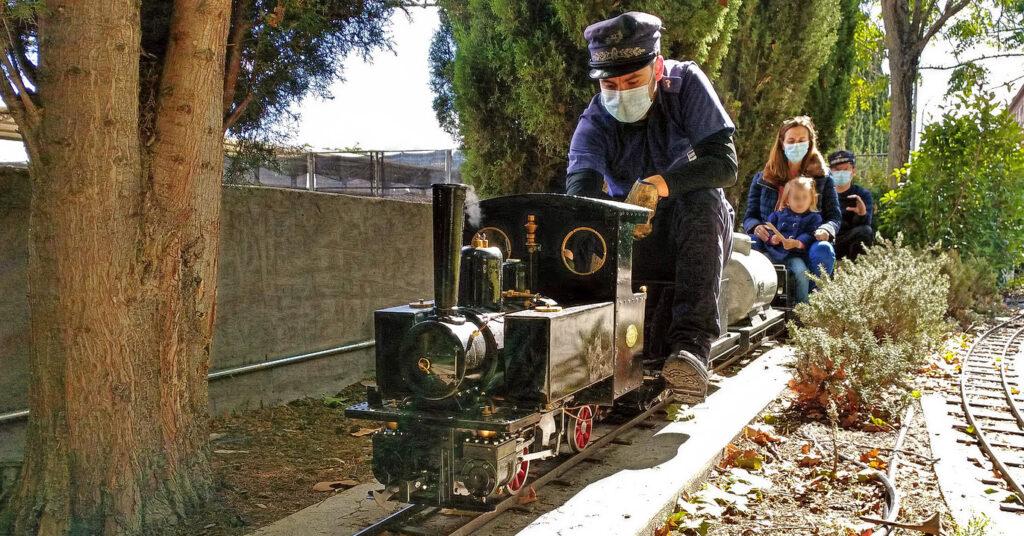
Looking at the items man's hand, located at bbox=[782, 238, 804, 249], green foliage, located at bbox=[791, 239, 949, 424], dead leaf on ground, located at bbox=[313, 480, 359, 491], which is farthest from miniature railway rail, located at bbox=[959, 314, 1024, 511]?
dead leaf on ground, located at bbox=[313, 480, 359, 491]

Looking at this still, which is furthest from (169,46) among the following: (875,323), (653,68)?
(875,323)

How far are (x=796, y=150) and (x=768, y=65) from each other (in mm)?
3396

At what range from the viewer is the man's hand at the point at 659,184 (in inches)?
179

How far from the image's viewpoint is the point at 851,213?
33.7 ft

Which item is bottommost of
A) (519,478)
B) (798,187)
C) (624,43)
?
(519,478)

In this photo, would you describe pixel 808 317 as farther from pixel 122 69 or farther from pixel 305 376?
pixel 122 69

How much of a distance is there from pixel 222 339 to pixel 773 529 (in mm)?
3663

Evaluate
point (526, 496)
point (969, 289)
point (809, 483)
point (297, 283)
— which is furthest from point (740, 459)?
point (969, 289)

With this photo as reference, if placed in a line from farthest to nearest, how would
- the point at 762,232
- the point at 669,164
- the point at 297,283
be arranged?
the point at 762,232, the point at 297,283, the point at 669,164

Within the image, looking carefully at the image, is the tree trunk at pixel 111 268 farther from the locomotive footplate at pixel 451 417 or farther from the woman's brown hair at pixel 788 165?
the woman's brown hair at pixel 788 165

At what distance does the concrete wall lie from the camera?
17.0ft

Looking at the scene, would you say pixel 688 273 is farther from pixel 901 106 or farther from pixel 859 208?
pixel 901 106

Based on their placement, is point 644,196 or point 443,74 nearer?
point 644,196

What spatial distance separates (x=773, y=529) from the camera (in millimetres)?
3471
